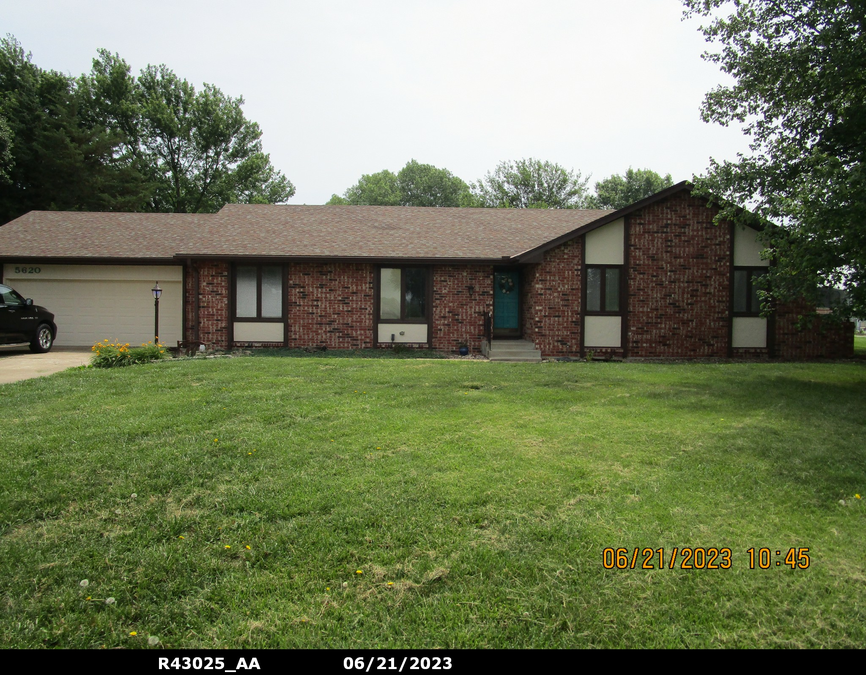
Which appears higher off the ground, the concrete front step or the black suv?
the black suv

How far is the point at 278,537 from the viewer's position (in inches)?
128

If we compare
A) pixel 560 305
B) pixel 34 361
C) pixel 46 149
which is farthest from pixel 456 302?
pixel 46 149

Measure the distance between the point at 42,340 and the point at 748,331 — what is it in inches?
701

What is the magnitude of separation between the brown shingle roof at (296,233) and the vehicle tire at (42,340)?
255 centimetres

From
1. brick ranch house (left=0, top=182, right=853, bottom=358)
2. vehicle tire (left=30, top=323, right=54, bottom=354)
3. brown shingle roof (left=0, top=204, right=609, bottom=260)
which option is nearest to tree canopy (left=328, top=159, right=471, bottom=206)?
brown shingle roof (left=0, top=204, right=609, bottom=260)

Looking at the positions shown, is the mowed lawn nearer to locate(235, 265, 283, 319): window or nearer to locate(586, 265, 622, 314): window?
locate(586, 265, 622, 314): window

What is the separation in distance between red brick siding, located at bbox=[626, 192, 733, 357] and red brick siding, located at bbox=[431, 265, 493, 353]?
3747 millimetres

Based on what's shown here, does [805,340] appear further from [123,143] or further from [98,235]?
[123,143]

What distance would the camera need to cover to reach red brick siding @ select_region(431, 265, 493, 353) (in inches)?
562

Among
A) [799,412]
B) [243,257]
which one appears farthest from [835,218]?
[243,257]

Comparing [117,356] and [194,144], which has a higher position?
[194,144]

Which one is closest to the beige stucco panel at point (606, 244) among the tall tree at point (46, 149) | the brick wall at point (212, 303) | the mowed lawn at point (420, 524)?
the mowed lawn at point (420, 524)

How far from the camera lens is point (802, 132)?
33.2ft
